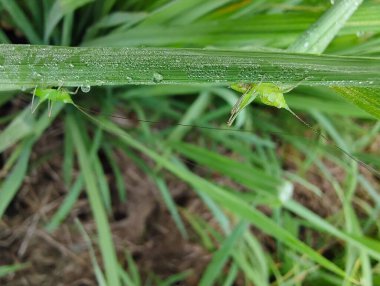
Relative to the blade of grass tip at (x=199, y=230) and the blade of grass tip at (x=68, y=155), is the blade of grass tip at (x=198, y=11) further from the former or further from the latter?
the blade of grass tip at (x=199, y=230)

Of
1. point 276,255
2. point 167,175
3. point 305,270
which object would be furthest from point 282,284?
point 167,175

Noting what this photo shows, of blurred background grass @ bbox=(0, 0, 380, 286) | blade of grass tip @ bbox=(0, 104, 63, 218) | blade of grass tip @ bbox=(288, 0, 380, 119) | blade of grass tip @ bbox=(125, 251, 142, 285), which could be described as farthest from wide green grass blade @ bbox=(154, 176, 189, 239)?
blade of grass tip @ bbox=(288, 0, 380, 119)

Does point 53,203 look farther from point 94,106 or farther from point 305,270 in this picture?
point 305,270

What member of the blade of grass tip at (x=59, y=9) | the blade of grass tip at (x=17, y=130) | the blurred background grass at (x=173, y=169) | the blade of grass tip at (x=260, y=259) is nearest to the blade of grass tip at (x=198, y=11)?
the blurred background grass at (x=173, y=169)

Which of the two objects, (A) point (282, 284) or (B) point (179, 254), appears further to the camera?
(B) point (179, 254)

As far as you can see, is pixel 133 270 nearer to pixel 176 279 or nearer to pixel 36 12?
pixel 176 279

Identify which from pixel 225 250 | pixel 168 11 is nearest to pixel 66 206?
pixel 225 250

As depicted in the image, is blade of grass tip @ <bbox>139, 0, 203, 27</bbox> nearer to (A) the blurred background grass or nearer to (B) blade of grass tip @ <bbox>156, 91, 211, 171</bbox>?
(A) the blurred background grass
